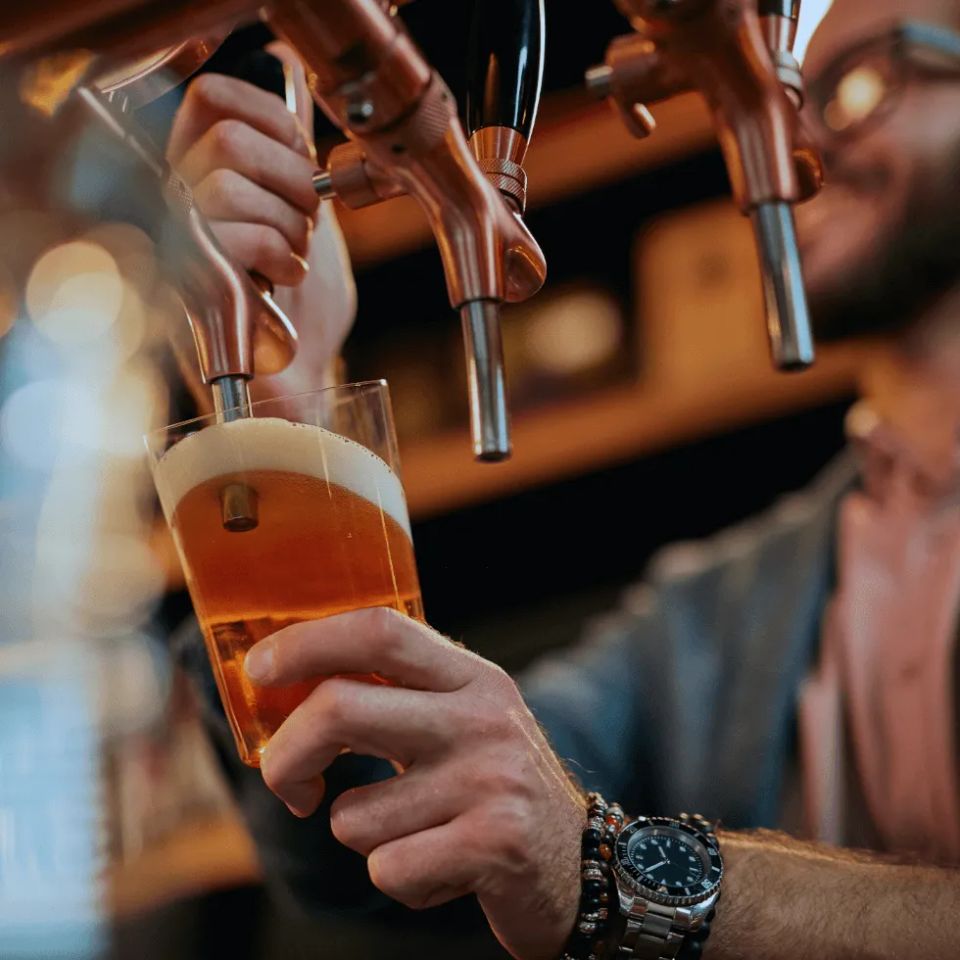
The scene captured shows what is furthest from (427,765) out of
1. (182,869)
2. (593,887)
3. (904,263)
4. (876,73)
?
(182,869)

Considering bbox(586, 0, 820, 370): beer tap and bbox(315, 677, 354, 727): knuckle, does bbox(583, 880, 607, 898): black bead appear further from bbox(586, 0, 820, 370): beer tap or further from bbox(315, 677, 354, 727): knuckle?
bbox(586, 0, 820, 370): beer tap

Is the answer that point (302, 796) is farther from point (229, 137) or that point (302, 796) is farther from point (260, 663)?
point (229, 137)

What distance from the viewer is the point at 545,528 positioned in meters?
2.41

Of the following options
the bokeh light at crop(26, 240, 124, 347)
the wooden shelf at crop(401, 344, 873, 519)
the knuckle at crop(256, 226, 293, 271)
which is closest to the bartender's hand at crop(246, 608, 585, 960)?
the knuckle at crop(256, 226, 293, 271)

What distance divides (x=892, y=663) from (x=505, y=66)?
1.24 meters

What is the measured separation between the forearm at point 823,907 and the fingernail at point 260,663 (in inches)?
16.0

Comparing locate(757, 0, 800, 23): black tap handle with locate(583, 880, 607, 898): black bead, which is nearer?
locate(757, 0, 800, 23): black tap handle

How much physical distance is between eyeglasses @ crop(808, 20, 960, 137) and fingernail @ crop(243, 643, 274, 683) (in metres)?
0.64

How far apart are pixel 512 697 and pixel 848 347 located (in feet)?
4.23

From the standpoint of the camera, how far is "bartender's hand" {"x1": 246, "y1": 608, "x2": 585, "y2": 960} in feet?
2.05

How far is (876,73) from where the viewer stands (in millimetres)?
1340

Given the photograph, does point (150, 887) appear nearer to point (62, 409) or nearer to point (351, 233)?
point (62, 409)

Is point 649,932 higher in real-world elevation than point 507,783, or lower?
lower

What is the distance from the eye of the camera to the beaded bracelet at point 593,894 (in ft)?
2.55
